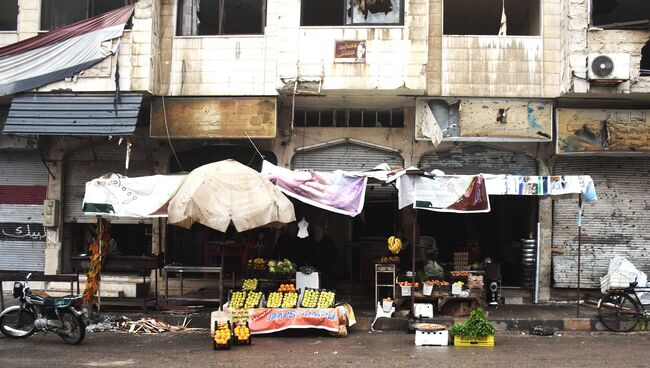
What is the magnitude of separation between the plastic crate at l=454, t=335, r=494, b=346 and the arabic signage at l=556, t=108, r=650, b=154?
5521mm

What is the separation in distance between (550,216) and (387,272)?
4.58 metres

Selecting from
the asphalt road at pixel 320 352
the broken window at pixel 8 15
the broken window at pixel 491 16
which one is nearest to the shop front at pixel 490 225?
the broken window at pixel 491 16

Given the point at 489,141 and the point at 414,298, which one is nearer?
the point at 414,298

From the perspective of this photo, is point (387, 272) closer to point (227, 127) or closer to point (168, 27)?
point (227, 127)

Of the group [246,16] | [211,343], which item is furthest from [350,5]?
[211,343]

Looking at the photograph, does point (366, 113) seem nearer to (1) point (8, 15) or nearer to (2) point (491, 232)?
(2) point (491, 232)

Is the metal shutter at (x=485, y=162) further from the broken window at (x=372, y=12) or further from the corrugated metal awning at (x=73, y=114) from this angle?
the corrugated metal awning at (x=73, y=114)

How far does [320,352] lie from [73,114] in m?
7.93

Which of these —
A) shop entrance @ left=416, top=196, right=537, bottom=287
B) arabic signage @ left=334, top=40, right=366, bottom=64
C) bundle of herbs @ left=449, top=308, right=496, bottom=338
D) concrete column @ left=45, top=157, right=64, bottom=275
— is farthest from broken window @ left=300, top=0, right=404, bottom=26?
concrete column @ left=45, top=157, right=64, bottom=275

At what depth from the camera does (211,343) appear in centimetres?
1027

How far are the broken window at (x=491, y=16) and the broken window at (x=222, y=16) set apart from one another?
4720mm

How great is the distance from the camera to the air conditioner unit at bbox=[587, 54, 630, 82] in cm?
1309

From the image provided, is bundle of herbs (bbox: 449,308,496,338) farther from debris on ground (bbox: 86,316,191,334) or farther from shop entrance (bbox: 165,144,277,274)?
shop entrance (bbox: 165,144,277,274)

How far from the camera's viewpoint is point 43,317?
10.2 meters
